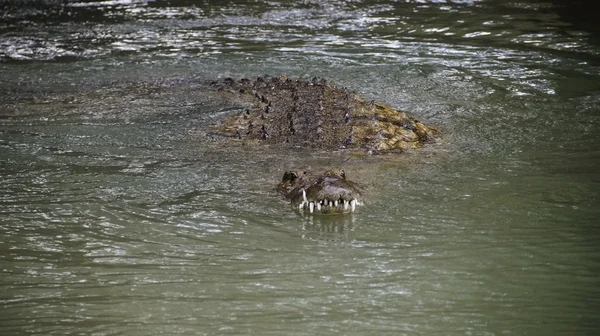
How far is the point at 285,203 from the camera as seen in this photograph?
620 cm

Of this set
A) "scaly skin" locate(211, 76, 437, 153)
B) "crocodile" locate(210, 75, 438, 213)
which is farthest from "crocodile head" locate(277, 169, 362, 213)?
"scaly skin" locate(211, 76, 437, 153)

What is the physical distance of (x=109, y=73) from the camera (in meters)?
10.8

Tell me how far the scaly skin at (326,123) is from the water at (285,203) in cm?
27

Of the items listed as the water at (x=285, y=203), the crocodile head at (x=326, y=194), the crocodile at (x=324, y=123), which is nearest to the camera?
the water at (x=285, y=203)

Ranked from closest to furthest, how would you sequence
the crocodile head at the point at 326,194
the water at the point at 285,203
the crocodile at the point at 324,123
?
1. the water at the point at 285,203
2. the crocodile head at the point at 326,194
3. the crocodile at the point at 324,123

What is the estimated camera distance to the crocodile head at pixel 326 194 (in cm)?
591

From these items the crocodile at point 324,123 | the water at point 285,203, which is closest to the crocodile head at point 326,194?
the water at point 285,203

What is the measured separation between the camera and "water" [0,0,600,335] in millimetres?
4488

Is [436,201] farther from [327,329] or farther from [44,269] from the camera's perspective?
[44,269]

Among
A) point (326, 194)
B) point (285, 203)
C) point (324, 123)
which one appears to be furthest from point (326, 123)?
point (326, 194)

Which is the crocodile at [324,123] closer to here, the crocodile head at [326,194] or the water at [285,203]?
the water at [285,203]

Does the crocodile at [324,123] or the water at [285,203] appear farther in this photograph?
the crocodile at [324,123]

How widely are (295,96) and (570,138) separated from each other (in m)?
2.73

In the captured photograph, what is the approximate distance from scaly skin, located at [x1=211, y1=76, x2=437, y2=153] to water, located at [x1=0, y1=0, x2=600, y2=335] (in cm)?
27
